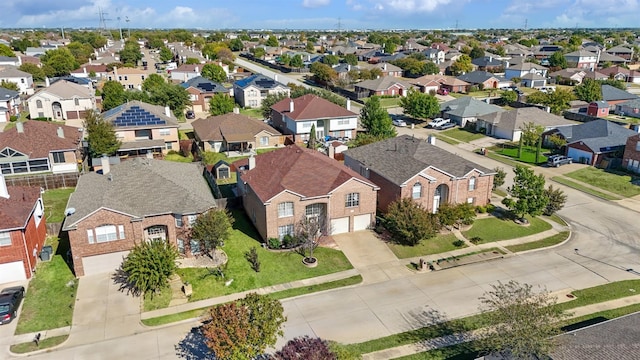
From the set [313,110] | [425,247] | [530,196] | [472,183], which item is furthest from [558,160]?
[313,110]

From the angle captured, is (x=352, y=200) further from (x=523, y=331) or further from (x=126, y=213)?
(x=523, y=331)

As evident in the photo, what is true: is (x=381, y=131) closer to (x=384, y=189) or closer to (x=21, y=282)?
(x=384, y=189)

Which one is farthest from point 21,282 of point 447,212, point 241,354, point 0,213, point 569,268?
point 569,268

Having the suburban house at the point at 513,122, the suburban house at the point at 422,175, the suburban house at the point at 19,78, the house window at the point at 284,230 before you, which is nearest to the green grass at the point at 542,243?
the suburban house at the point at 422,175

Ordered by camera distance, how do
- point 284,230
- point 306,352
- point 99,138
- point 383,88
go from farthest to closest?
point 383,88 < point 99,138 < point 284,230 < point 306,352

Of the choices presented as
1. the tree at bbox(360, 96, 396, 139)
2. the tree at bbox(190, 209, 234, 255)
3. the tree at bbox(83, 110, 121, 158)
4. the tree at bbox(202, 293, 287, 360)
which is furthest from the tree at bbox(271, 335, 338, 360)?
the tree at bbox(360, 96, 396, 139)

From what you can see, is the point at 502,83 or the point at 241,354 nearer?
the point at 241,354

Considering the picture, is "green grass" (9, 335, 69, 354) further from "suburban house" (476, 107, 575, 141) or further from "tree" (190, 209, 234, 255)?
"suburban house" (476, 107, 575, 141)
